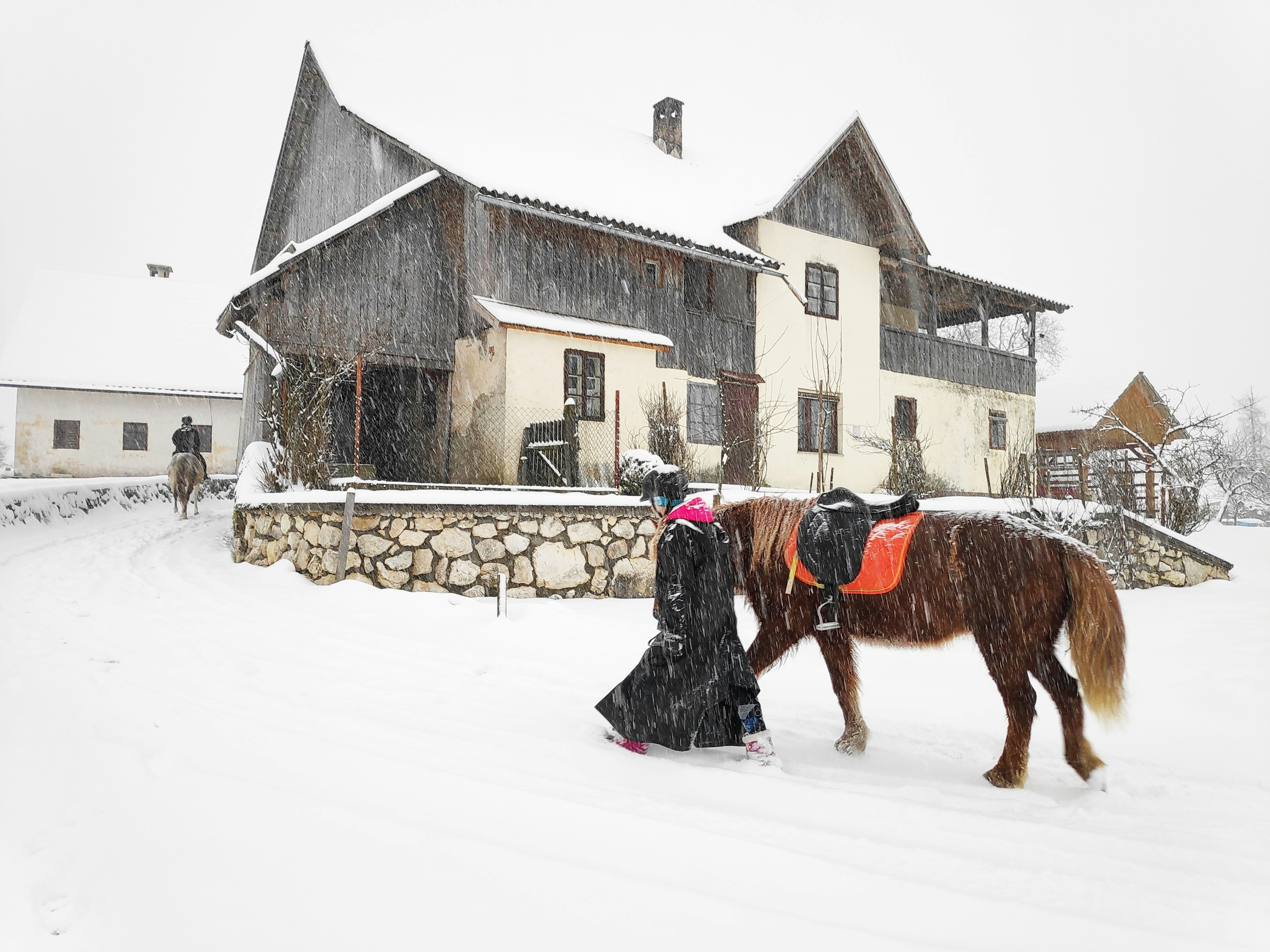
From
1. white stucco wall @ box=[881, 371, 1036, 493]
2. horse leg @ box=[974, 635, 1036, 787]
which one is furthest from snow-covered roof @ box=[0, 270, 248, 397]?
horse leg @ box=[974, 635, 1036, 787]

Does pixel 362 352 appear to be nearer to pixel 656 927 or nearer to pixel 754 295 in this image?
pixel 754 295

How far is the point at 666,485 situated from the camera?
3.83 m

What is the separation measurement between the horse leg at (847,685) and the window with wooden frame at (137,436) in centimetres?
2652

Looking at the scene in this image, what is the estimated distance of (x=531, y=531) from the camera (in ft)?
27.4

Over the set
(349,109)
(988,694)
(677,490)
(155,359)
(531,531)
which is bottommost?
(988,694)

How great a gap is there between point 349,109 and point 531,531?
10216 millimetres

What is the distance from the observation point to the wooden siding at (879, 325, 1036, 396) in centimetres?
1875

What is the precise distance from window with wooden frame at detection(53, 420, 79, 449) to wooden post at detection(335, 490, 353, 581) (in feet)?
70.8

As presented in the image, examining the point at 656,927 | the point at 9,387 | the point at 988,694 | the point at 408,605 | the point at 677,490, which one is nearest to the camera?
the point at 656,927

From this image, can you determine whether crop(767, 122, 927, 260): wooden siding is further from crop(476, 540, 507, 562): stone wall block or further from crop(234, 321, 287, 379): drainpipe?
crop(476, 540, 507, 562): stone wall block

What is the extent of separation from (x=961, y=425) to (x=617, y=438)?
39.3ft

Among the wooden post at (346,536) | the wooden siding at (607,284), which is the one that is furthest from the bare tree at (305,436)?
the wooden siding at (607,284)

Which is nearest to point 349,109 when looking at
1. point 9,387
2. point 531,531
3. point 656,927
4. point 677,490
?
point 531,531

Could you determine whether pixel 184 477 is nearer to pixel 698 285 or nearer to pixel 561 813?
pixel 698 285
